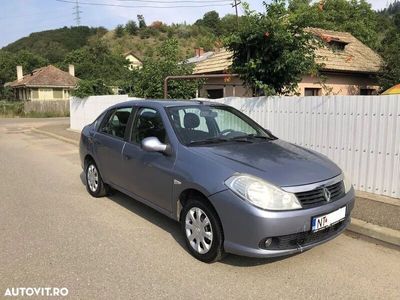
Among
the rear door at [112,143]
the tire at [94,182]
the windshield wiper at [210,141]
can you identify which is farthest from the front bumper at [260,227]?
the tire at [94,182]

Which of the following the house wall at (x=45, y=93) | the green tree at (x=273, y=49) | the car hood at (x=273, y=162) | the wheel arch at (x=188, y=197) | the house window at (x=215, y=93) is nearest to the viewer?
the car hood at (x=273, y=162)

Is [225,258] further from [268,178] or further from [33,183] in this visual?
[33,183]

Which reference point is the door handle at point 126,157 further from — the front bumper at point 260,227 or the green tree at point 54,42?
the green tree at point 54,42

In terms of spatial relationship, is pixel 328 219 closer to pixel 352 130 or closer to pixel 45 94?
pixel 352 130

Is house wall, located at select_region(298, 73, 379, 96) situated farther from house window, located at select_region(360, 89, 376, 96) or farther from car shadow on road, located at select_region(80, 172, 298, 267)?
car shadow on road, located at select_region(80, 172, 298, 267)

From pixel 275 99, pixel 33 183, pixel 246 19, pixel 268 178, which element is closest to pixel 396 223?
pixel 268 178

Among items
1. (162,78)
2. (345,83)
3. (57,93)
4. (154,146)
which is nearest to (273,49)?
(154,146)

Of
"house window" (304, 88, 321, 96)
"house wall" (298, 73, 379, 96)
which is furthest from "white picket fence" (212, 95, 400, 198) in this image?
"house window" (304, 88, 321, 96)

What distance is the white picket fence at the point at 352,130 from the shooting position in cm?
648

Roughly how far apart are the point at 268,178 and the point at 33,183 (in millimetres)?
5695

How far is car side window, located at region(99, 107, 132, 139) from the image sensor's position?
604 cm

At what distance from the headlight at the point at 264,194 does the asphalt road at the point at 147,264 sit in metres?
0.72

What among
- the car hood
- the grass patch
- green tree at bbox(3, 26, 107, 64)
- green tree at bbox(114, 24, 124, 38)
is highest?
green tree at bbox(114, 24, 124, 38)

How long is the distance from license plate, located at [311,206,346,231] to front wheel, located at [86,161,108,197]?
3774 mm
